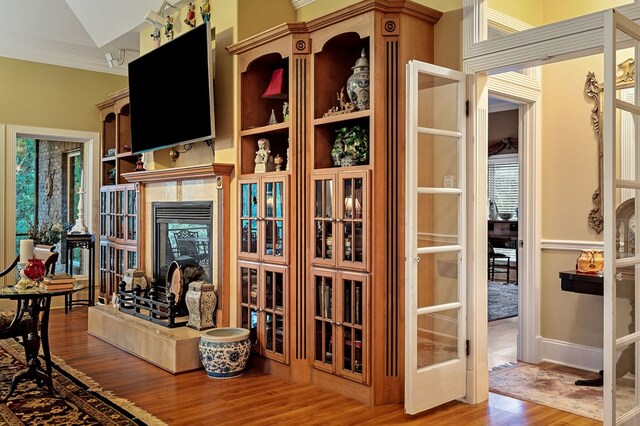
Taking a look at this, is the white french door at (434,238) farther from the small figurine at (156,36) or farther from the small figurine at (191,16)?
the small figurine at (156,36)

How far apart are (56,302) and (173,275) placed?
290 cm

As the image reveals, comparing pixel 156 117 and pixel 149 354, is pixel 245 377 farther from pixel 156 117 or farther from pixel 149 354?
pixel 156 117

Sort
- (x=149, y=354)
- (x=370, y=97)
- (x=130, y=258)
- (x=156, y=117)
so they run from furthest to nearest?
(x=130, y=258), (x=156, y=117), (x=149, y=354), (x=370, y=97)

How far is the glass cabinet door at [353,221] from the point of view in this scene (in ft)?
11.6

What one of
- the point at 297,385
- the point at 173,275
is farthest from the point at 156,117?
the point at 297,385

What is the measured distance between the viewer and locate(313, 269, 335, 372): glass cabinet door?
3.78 meters

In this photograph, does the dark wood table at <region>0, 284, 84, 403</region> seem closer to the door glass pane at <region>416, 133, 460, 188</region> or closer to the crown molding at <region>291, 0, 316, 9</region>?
the door glass pane at <region>416, 133, 460, 188</region>

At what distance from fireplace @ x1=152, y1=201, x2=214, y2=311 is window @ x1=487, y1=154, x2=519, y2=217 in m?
5.75

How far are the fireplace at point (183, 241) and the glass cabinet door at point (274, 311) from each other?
684mm

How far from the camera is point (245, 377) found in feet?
13.4

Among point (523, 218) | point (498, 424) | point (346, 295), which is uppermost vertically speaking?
point (523, 218)

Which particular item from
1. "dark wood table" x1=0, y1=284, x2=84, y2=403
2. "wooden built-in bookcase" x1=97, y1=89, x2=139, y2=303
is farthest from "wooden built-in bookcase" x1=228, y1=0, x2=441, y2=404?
"wooden built-in bookcase" x1=97, y1=89, x2=139, y2=303

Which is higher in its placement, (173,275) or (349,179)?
(349,179)

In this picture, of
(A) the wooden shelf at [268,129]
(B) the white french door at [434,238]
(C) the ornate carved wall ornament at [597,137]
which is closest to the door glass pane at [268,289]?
(A) the wooden shelf at [268,129]
